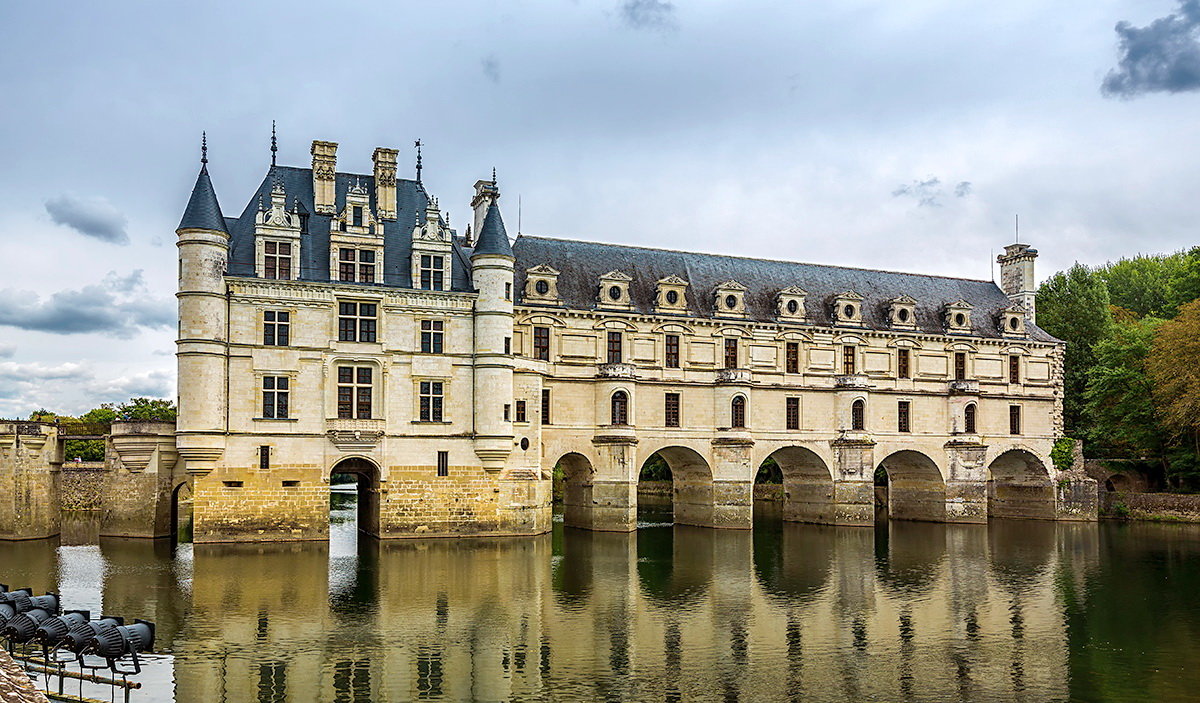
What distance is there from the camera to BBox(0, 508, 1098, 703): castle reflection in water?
784 inches

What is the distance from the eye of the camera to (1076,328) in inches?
2589

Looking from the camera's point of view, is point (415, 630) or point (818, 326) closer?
point (415, 630)

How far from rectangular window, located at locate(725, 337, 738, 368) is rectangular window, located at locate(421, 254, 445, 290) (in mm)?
14660

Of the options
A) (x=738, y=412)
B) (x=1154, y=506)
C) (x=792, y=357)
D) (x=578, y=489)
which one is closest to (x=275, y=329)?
(x=578, y=489)

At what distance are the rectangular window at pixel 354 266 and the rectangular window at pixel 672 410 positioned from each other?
1507 centimetres

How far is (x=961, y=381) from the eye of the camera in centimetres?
5394

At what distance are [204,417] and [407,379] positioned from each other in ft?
25.7

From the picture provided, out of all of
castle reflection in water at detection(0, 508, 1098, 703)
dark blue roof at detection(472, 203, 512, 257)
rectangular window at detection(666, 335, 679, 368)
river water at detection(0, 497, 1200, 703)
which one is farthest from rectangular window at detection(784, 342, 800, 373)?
dark blue roof at detection(472, 203, 512, 257)

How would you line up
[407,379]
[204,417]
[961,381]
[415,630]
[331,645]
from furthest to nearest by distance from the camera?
[961,381] → [407,379] → [204,417] → [415,630] → [331,645]

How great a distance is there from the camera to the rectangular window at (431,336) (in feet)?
139

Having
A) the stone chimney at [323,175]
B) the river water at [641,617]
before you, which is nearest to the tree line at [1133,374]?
the river water at [641,617]

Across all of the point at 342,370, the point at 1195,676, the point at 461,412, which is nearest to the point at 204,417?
the point at 342,370

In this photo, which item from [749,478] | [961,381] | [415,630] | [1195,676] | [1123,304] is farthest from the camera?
[1123,304]

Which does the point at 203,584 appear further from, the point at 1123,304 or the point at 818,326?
the point at 1123,304
